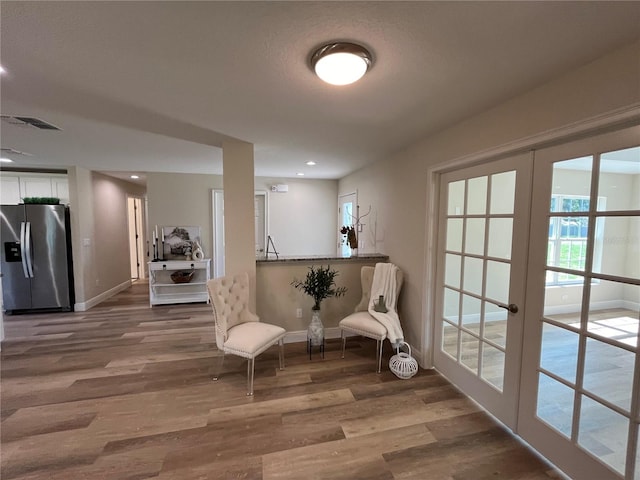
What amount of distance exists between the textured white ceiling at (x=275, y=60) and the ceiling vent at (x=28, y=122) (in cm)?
12

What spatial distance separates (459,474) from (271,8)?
8.61 feet

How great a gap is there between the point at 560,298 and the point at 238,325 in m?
2.61

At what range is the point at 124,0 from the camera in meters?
1.08

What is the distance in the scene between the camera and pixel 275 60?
1.48m

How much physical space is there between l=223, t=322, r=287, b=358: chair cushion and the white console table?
8.76ft

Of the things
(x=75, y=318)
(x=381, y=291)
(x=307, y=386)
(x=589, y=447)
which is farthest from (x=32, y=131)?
(x=589, y=447)

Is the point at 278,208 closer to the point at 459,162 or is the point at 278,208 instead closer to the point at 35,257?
the point at 459,162

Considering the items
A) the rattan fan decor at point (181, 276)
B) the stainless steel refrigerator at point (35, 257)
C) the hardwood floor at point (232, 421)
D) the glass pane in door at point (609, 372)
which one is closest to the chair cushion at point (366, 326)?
the hardwood floor at point (232, 421)

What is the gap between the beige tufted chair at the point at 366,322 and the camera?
2775 millimetres

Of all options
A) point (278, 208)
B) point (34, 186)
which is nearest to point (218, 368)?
point (278, 208)

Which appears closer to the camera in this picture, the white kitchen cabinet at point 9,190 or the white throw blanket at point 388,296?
the white throw blanket at point 388,296

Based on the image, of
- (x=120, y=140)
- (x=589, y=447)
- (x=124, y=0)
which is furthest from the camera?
(x=120, y=140)

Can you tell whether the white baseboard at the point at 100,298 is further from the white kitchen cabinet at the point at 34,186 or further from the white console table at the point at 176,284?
the white kitchen cabinet at the point at 34,186

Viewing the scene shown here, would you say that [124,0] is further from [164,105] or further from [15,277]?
[15,277]
